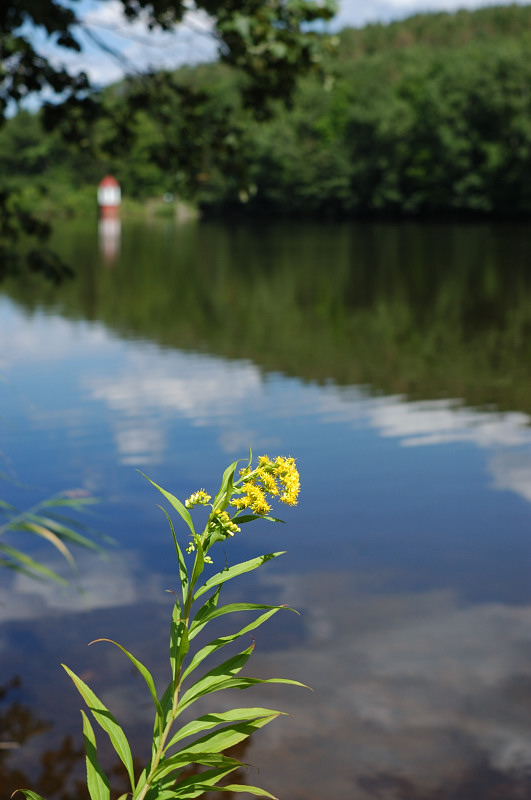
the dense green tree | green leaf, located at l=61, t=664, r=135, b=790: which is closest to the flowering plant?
green leaf, located at l=61, t=664, r=135, b=790

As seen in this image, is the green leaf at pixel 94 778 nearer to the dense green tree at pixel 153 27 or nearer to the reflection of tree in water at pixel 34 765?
the reflection of tree in water at pixel 34 765

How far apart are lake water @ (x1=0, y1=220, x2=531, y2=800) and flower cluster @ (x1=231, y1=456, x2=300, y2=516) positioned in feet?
6.22

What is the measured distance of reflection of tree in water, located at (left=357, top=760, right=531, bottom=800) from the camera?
341cm

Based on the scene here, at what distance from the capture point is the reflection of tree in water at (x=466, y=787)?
134 inches

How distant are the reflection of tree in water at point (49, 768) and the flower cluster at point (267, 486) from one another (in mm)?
1935

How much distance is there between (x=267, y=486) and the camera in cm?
203

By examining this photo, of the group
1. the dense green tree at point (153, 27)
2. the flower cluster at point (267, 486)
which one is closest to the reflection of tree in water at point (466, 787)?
the flower cluster at point (267, 486)

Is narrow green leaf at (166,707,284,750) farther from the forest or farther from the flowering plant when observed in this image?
the forest

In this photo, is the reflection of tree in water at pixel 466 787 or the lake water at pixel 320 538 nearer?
the reflection of tree in water at pixel 466 787

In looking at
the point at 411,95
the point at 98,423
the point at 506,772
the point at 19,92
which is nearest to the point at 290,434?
the point at 98,423

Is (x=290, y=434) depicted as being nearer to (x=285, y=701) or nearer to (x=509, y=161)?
(x=285, y=701)

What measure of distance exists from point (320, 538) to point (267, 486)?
406cm

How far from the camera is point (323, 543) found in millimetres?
5930

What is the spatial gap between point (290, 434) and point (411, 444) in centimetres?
116
